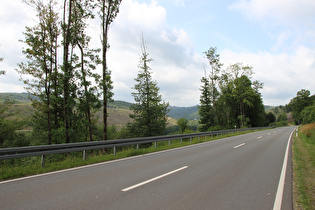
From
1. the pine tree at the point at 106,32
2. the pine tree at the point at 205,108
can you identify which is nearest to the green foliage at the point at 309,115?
the pine tree at the point at 205,108

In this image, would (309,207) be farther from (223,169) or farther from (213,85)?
(213,85)

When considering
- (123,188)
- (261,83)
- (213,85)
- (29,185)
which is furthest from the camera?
(261,83)

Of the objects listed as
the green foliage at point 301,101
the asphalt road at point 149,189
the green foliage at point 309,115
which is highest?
the green foliage at point 301,101

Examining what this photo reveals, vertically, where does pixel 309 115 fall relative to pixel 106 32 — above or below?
below

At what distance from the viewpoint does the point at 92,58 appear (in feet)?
60.5

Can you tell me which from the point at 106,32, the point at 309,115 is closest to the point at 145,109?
the point at 106,32

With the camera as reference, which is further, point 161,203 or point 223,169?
point 223,169

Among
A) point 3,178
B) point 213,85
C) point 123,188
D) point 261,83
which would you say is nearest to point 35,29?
point 3,178

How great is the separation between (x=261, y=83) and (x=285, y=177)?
5531 cm

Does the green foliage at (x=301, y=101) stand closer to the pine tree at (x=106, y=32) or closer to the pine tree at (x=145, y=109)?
the pine tree at (x=145, y=109)

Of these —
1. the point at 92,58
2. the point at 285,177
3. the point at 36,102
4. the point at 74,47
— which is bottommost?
the point at 285,177

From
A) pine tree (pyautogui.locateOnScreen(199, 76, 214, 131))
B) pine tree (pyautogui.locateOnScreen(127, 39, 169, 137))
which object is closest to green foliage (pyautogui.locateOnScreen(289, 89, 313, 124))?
pine tree (pyautogui.locateOnScreen(199, 76, 214, 131))

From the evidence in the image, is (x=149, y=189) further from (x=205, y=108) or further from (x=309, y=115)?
(x=309, y=115)

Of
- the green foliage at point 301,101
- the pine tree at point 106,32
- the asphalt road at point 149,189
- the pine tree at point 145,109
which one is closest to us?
the asphalt road at point 149,189
